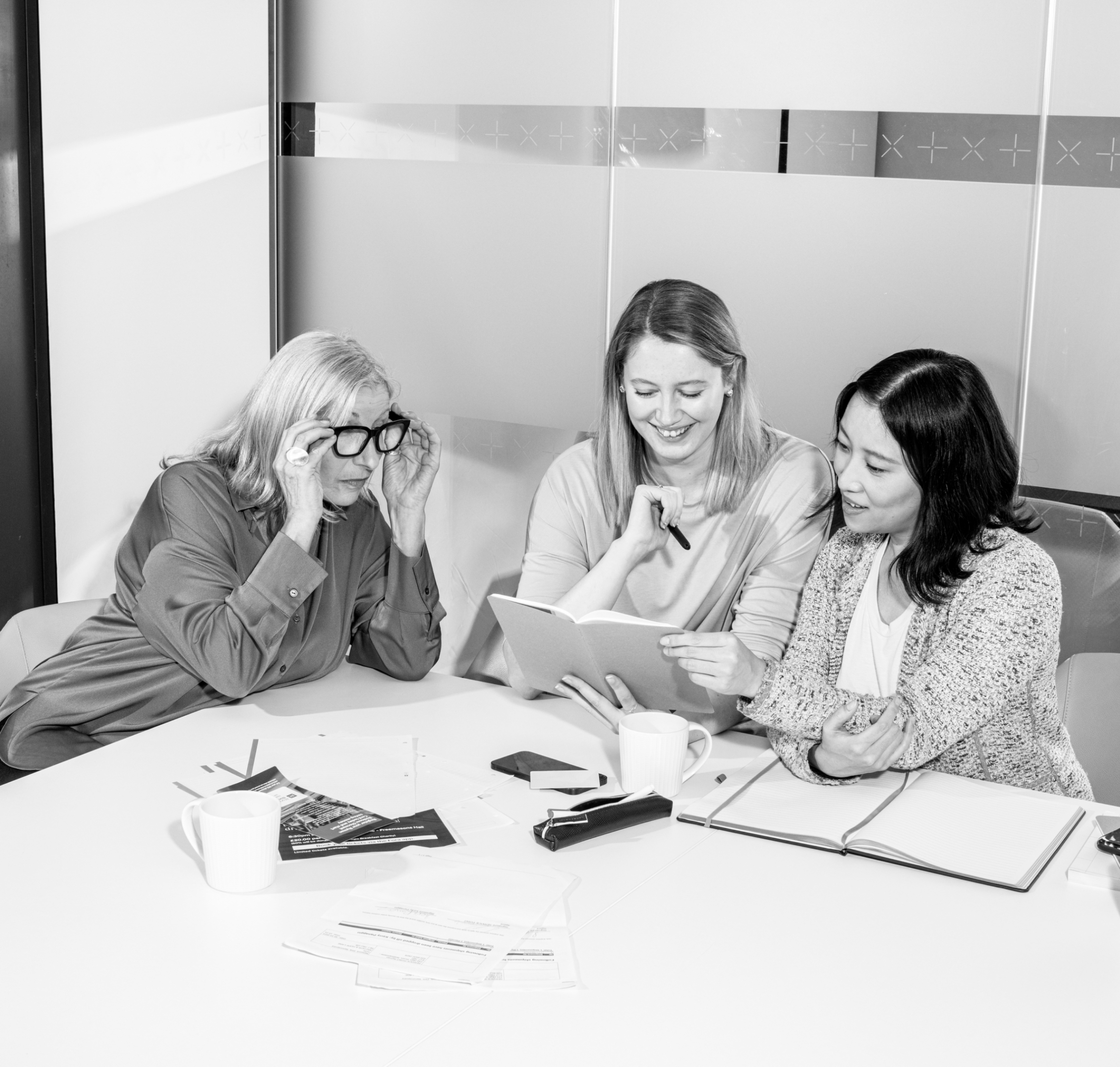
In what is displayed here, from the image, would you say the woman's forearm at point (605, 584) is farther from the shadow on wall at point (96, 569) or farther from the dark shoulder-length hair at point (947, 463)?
the shadow on wall at point (96, 569)

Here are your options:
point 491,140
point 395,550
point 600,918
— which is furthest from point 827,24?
point 600,918

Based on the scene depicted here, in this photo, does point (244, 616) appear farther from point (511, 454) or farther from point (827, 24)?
point (827, 24)

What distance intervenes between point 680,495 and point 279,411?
2.42 ft

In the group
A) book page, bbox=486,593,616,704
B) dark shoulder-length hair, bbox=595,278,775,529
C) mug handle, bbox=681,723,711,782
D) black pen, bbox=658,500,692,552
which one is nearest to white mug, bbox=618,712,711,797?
mug handle, bbox=681,723,711,782

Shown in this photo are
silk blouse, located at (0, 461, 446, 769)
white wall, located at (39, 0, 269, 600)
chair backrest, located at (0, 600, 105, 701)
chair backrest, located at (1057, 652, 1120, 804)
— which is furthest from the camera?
white wall, located at (39, 0, 269, 600)

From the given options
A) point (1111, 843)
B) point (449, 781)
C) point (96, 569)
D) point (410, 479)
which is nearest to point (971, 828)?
point (1111, 843)

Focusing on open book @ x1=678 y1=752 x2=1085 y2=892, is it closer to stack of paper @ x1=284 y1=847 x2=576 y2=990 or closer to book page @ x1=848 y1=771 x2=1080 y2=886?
book page @ x1=848 y1=771 x2=1080 y2=886

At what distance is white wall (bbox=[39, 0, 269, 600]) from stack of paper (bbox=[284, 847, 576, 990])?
2.00 meters

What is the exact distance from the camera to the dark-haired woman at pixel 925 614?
172cm

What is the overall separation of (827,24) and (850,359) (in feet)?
2.27

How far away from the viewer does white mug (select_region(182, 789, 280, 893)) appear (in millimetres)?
1352

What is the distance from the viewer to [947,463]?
1.88m

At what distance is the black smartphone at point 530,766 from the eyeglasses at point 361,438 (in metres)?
0.64

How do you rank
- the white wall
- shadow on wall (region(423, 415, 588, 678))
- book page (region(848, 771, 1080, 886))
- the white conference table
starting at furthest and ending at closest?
shadow on wall (region(423, 415, 588, 678)), the white wall, book page (region(848, 771, 1080, 886)), the white conference table
